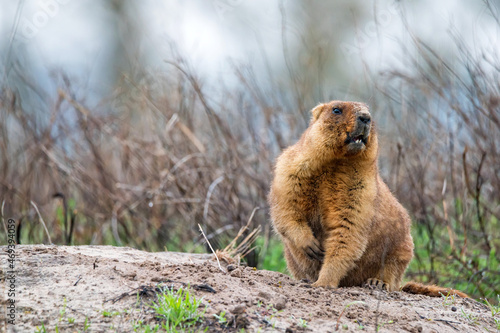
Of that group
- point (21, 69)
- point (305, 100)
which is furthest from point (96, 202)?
A: point (305, 100)

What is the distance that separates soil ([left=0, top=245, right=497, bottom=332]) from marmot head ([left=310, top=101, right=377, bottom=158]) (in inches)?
41.4

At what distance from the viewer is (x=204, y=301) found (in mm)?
3338

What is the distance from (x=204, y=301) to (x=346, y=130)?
1691 millimetres

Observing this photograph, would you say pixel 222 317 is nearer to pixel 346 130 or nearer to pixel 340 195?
pixel 340 195

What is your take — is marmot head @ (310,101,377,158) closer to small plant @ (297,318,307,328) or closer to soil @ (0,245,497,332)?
soil @ (0,245,497,332)

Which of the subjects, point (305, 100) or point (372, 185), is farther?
point (305, 100)

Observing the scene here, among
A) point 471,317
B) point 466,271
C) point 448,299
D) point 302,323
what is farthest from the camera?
point 466,271

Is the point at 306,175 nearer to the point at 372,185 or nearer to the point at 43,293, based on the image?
the point at 372,185

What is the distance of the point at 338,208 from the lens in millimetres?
4340

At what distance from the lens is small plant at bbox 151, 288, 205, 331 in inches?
121

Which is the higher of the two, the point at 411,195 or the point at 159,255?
the point at 411,195

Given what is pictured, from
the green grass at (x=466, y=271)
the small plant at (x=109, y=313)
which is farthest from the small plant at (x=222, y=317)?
the green grass at (x=466, y=271)

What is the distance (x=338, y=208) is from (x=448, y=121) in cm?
294

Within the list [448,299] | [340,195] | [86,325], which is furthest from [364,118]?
[86,325]
